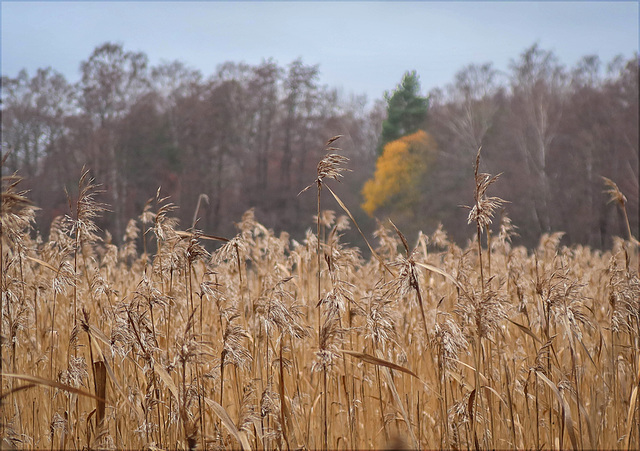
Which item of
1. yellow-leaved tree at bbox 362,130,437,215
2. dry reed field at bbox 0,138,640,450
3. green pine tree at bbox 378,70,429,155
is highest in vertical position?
green pine tree at bbox 378,70,429,155

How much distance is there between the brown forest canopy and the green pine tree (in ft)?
2.85

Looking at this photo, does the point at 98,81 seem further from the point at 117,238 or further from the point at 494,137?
the point at 494,137

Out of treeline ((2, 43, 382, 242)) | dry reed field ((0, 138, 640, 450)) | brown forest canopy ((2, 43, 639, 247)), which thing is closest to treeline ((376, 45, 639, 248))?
brown forest canopy ((2, 43, 639, 247))

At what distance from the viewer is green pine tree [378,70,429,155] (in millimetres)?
25969

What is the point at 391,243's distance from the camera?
13.8ft

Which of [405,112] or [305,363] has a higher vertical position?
[405,112]

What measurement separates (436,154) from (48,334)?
2359 cm

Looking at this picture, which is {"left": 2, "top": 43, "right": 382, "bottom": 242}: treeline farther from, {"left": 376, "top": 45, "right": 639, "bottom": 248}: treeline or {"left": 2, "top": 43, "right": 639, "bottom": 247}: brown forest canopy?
{"left": 376, "top": 45, "right": 639, "bottom": 248}: treeline

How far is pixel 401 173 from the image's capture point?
2428cm

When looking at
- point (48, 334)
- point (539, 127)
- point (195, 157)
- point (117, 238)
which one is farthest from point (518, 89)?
point (48, 334)

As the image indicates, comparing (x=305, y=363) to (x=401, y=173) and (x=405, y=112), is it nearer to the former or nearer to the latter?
(x=401, y=173)

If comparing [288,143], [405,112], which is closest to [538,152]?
[405,112]

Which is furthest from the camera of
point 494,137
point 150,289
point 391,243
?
point 494,137

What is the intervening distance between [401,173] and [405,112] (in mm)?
3844
